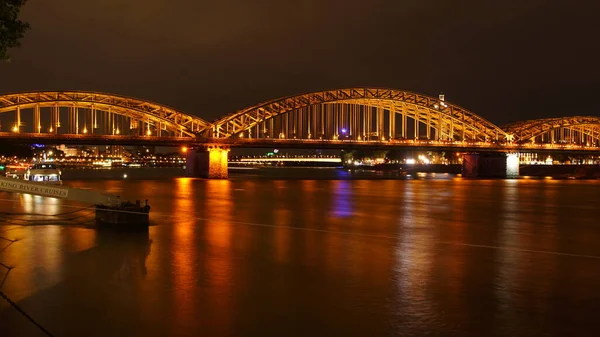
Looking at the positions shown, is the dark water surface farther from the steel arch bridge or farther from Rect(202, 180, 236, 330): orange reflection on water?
the steel arch bridge

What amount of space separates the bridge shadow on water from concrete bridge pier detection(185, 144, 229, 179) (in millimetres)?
79022

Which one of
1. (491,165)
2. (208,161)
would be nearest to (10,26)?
(208,161)

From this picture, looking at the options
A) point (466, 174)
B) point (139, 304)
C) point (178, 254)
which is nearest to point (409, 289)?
point (139, 304)

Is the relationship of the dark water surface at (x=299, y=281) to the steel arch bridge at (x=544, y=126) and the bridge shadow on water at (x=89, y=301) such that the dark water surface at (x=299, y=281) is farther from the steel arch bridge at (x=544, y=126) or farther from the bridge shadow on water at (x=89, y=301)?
the steel arch bridge at (x=544, y=126)

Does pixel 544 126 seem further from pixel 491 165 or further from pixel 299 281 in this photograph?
pixel 299 281

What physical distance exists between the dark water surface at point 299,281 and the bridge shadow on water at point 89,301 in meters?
0.03

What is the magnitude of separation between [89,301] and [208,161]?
282ft

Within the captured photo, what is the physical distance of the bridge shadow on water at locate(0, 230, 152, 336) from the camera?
8750 millimetres

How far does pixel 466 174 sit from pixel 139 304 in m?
120

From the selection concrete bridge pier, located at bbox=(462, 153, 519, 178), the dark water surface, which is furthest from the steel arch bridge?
the dark water surface

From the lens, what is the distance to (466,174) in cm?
12344

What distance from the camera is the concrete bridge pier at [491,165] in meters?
122

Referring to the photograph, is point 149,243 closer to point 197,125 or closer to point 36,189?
point 36,189

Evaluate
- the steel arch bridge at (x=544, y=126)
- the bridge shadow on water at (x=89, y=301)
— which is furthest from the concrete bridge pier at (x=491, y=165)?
the bridge shadow on water at (x=89, y=301)
